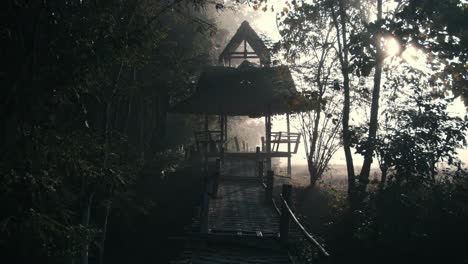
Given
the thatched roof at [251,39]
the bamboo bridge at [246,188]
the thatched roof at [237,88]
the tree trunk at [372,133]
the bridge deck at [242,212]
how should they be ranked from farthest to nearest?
the thatched roof at [251,39]
the thatched roof at [237,88]
the tree trunk at [372,133]
the bridge deck at [242,212]
the bamboo bridge at [246,188]

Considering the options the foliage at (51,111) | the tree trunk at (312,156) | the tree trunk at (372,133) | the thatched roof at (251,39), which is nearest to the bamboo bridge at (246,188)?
the thatched roof at (251,39)

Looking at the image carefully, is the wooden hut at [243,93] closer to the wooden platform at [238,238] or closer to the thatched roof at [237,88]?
the thatched roof at [237,88]

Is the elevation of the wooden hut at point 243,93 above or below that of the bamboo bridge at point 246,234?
above

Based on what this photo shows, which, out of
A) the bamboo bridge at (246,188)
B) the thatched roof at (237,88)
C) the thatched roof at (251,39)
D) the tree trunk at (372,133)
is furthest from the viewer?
the thatched roof at (251,39)

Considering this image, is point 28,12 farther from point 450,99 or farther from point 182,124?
point 182,124

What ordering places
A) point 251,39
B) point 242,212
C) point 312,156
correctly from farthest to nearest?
point 251,39 → point 312,156 → point 242,212

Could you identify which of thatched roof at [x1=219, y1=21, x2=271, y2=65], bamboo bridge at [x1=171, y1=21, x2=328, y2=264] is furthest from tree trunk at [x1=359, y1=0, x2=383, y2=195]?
thatched roof at [x1=219, y1=21, x2=271, y2=65]

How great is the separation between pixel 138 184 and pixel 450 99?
44.1 ft

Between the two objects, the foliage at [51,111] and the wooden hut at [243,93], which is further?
the wooden hut at [243,93]

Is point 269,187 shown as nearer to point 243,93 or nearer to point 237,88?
point 243,93

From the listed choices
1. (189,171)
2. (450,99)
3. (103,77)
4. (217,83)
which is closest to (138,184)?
(189,171)

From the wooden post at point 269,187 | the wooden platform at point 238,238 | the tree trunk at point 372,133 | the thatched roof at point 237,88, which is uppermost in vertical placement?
the thatched roof at point 237,88

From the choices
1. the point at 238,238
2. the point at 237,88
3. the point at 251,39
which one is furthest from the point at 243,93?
the point at 238,238

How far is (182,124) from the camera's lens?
104 feet
